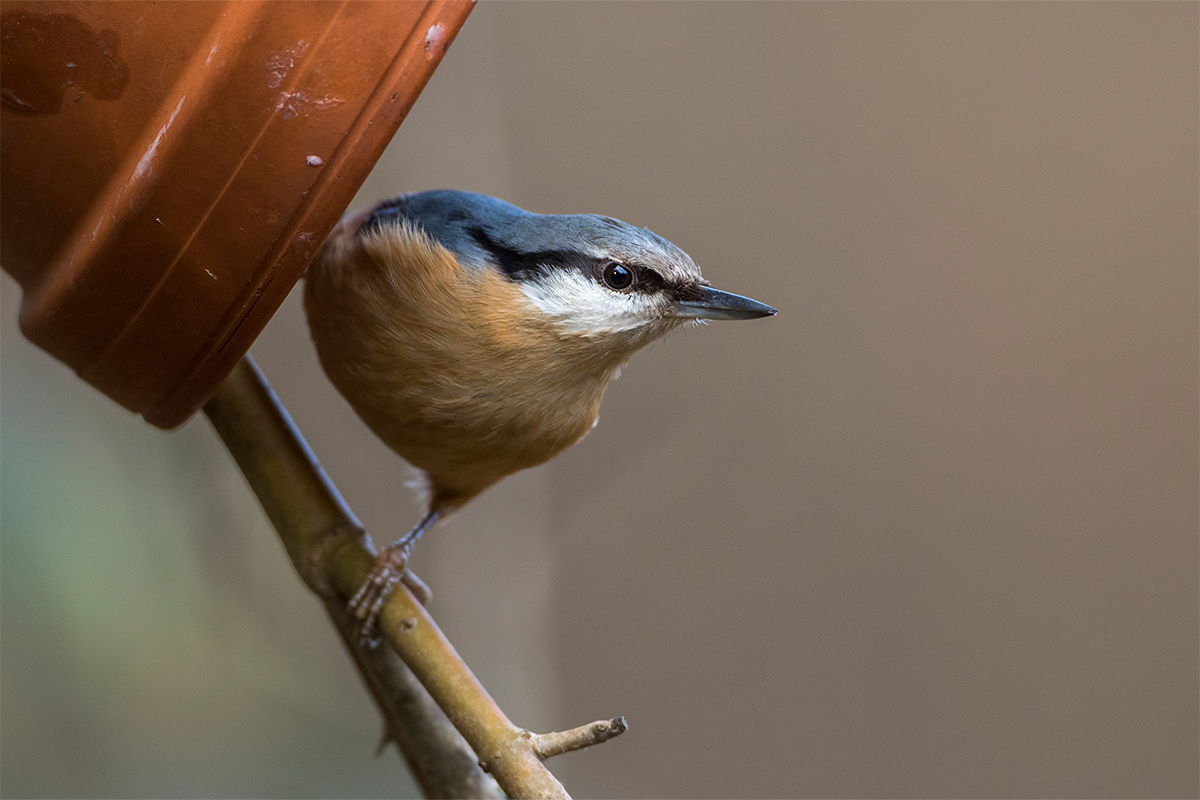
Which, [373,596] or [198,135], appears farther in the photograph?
[373,596]

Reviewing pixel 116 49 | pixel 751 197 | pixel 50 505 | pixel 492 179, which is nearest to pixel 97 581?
pixel 50 505

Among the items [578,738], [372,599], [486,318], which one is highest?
[486,318]

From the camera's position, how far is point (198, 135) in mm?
800

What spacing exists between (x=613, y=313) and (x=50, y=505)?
0.91 metres

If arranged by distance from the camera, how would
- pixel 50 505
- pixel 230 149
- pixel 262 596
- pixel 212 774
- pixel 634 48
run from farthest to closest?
1. pixel 634 48
2. pixel 262 596
3. pixel 212 774
4. pixel 50 505
5. pixel 230 149

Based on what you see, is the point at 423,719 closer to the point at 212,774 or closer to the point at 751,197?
the point at 212,774

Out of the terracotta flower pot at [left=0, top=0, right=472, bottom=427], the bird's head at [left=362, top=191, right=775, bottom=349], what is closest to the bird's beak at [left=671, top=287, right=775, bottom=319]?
the bird's head at [left=362, top=191, right=775, bottom=349]

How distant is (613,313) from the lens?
43.6 inches

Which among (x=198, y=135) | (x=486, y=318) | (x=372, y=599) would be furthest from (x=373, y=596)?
(x=198, y=135)

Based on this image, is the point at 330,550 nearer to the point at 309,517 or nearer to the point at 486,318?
the point at 309,517

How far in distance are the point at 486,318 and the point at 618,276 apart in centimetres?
16

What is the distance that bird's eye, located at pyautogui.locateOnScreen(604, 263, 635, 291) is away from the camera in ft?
3.64

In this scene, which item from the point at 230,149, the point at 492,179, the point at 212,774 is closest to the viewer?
the point at 230,149

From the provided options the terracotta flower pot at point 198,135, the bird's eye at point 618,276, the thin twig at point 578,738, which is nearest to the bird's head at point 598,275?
the bird's eye at point 618,276
